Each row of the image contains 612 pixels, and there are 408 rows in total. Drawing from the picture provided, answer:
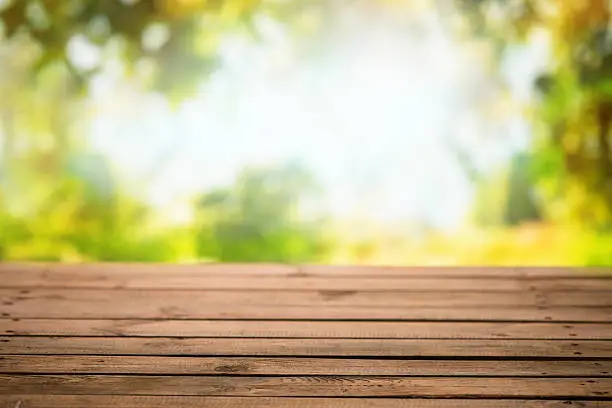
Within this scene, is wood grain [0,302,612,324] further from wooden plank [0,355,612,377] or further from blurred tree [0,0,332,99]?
blurred tree [0,0,332,99]

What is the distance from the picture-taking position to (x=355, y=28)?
2.81 metres

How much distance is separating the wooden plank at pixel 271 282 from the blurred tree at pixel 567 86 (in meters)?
0.64

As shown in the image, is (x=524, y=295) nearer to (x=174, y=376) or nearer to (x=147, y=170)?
(x=174, y=376)

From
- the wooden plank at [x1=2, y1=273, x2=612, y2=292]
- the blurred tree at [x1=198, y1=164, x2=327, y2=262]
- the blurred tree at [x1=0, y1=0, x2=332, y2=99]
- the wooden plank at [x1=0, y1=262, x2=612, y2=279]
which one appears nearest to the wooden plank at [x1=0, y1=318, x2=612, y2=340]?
the wooden plank at [x1=2, y1=273, x2=612, y2=292]

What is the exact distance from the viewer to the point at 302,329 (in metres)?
1.78

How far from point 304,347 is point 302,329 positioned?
0.42 ft

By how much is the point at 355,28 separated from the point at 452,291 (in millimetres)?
1007

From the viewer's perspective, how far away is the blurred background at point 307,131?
9.22 ft

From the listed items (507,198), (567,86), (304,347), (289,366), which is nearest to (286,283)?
(304,347)

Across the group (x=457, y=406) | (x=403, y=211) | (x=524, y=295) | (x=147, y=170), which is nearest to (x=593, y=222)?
(x=403, y=211)

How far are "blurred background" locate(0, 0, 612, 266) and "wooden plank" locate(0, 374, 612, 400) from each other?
140cm

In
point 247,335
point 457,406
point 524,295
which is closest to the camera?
point 457,406

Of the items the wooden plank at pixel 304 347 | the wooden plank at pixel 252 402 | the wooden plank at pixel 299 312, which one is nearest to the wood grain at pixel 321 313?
the wooden plank at pixel 299 312

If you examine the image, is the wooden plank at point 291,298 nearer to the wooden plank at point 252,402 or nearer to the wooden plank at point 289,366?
the wooden plank at point 289,366
